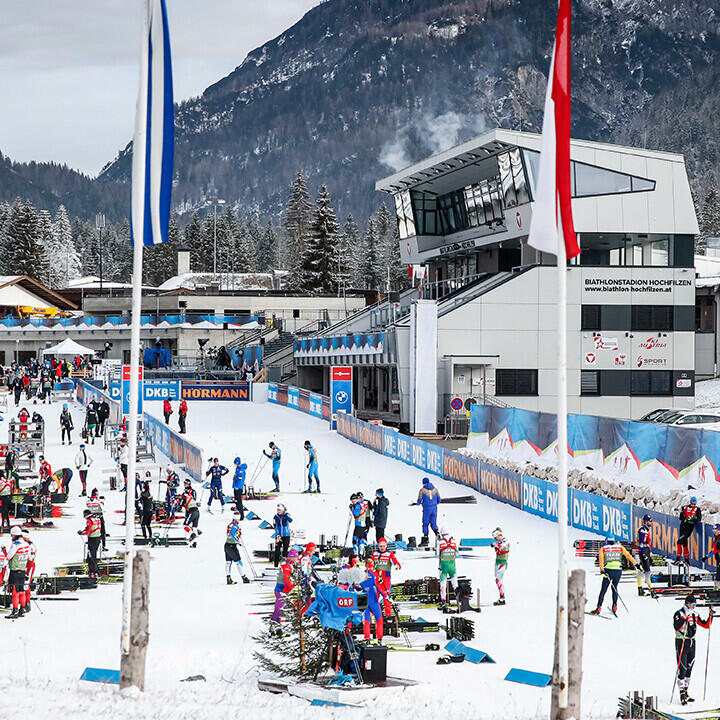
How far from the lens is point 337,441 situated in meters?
43.6

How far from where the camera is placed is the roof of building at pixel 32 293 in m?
99.4

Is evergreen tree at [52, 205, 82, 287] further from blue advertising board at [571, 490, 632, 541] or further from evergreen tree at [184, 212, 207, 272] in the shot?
blue advertising board at [571, 490, 632, 541]

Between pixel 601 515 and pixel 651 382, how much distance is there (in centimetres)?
2708

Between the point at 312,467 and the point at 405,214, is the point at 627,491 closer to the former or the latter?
the point at 312,467

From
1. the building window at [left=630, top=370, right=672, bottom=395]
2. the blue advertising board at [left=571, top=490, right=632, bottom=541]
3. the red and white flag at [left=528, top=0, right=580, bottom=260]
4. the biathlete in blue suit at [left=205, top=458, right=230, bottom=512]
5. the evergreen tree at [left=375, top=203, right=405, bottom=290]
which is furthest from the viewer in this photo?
the evergreen tree at [left=375, top=203, right=405, bottom=290]

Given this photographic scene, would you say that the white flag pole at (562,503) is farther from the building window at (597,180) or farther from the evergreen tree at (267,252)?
the evergreen tree at (267,252)

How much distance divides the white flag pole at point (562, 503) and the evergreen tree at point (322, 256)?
289ft

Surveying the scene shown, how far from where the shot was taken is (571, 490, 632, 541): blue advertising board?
24.2m

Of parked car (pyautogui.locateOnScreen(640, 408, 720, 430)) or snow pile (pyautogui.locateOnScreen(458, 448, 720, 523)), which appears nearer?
snow pile (pyautogui.locateOnScreen(458, 448, 720, 523))

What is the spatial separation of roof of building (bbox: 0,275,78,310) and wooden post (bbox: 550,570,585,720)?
9364 cm

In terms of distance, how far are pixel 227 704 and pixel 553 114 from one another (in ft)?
23.8

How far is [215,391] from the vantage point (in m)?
60.8

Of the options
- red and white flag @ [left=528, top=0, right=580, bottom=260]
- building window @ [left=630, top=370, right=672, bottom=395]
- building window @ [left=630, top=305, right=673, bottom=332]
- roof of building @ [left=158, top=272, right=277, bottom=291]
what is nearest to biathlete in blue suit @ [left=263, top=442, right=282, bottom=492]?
red and white flag @ [left=528, top=0, right=580, bottom=260]

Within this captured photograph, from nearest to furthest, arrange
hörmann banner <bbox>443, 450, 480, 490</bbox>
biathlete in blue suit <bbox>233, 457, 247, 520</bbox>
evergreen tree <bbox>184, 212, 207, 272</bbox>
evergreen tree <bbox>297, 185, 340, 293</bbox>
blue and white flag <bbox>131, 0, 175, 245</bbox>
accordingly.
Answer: blue and white flag <bbox>131, 0, 175, 245</bbox>, biathlete in blue suit <bbox>233, 457, 247, 520</bbox>, hörmann banner <bbox>443, 450, 480, 490</bbox>, evergreen tree <bbox>297, 185, 340, 293</bbox>, evergreen tree <bbox>184, 212, 207, 272</bbox>
